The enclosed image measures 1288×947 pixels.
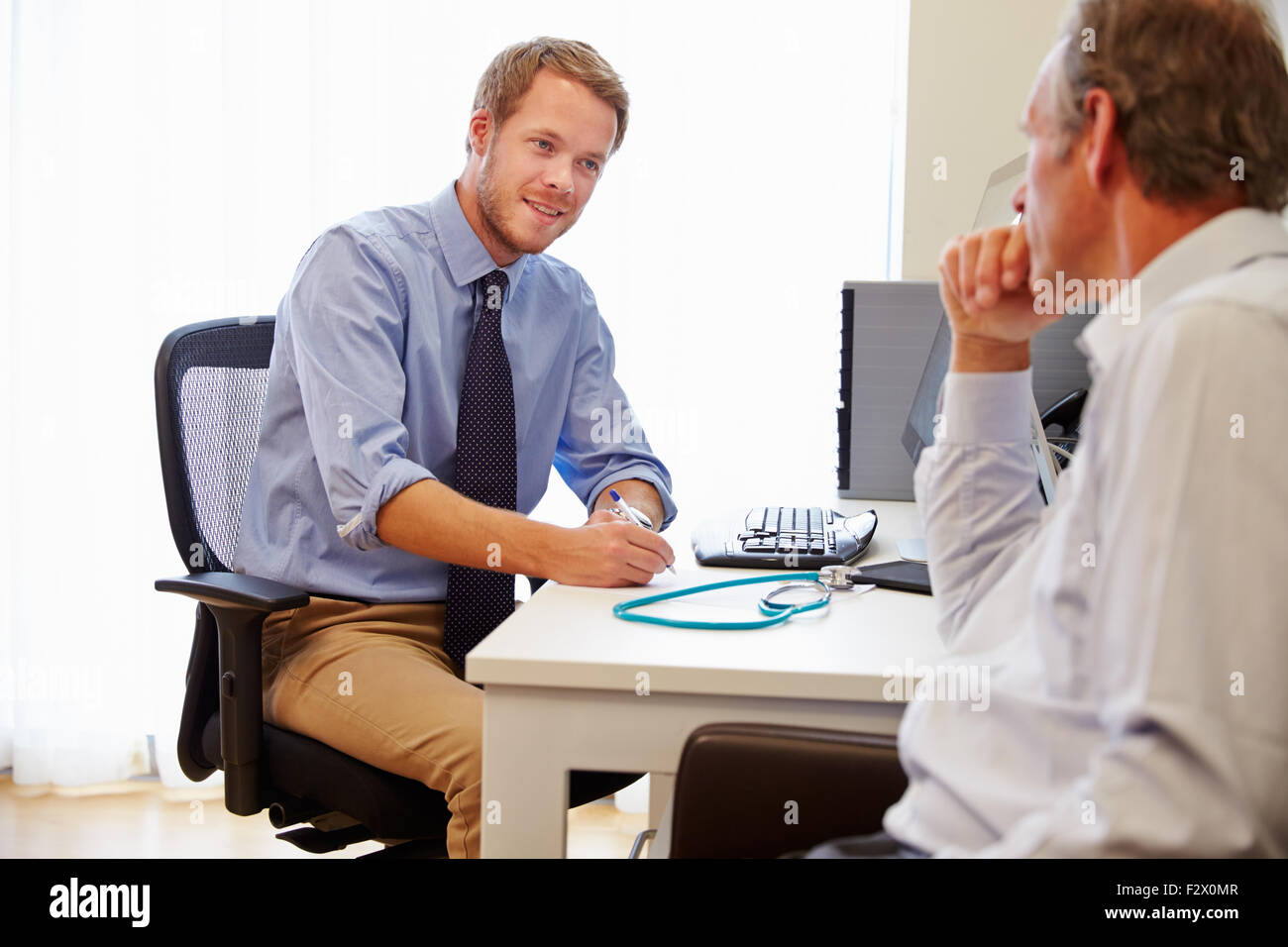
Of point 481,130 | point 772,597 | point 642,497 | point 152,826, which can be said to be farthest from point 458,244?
point 152,826

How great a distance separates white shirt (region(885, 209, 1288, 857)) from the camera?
1.86 feet

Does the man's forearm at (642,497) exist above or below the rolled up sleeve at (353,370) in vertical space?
below

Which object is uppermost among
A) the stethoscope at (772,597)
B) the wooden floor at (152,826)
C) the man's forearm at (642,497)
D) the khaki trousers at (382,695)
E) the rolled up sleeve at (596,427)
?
the rolled up sleeve at (596,427)

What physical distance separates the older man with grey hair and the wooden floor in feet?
5.95

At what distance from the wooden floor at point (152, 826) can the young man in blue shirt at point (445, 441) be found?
3.43 feet

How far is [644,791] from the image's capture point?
2.65 metres

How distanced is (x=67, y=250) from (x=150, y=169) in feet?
Answer: 0.91

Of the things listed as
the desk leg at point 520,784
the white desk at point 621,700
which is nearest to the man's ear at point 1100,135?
the white desk at point 621,700

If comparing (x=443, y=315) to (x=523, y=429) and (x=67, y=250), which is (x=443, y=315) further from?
(x=67, y=250)

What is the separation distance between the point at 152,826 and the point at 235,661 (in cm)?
151

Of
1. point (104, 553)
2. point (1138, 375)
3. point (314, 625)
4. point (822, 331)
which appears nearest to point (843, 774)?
point (1138, 375)

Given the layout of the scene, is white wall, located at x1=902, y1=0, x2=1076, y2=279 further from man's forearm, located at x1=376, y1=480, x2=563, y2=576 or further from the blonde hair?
man's forearm, located at x1=376, y1=480, x2=563, y2=576

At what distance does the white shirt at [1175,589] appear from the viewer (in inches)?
22.4

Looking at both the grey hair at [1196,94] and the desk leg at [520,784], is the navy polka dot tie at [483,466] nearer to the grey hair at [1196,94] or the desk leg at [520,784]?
the desk leg at [520,784]
